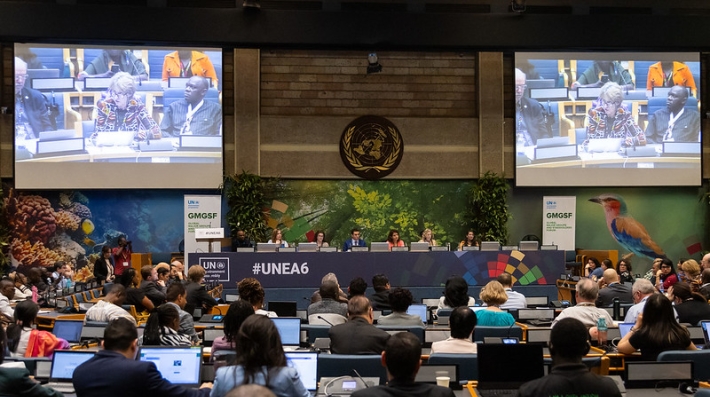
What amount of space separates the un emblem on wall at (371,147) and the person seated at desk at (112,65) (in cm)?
462

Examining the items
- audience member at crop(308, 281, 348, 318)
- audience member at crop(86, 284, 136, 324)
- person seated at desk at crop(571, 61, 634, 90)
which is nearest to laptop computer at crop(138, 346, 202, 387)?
audience member at crop(86, 284, 136, 324)

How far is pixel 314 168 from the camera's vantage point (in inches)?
709

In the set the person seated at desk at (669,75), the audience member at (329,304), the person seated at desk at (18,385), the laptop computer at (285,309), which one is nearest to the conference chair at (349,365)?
A: the person seated at desk at (18,385)

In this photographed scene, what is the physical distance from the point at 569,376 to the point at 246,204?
14115mm

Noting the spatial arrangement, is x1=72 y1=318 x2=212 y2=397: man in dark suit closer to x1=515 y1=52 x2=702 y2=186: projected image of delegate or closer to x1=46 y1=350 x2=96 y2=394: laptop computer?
x1=46 y1=350 x2=96 y2=394: laptop computer

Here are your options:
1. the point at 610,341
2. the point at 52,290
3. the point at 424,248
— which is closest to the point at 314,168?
the point at 424,248

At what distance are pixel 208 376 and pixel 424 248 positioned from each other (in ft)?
31.2

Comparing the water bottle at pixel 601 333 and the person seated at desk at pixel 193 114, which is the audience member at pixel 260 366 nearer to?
the water bottle at pixel 601 333

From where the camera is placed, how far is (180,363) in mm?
5180

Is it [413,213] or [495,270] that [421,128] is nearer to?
[413,213]

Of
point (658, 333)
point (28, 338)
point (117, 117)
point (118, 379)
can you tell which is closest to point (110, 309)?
point (28, 338)

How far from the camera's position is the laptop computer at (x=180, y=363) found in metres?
5.16

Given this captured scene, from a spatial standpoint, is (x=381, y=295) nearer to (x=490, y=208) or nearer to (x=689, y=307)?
(x=689, y=307)

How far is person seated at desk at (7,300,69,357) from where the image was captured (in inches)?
251
